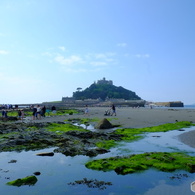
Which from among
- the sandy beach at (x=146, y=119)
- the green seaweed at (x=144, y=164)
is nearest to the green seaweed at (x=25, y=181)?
the green seaweed at (x=144, y=164)

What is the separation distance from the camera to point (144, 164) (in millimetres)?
10031

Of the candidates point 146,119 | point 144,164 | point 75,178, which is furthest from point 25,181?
point 146,119

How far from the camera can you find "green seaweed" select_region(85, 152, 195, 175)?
9445 millimetres

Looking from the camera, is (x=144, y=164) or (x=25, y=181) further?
(x=144, y=164)

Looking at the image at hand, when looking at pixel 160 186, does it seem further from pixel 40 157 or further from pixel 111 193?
pixel 40 157

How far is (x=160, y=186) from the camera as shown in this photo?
759cm

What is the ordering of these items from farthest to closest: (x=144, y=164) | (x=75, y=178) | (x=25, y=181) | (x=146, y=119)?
(x=146, y=119)
(x=144, y=164)
(x=75, y=178)
(x=25, y=181)

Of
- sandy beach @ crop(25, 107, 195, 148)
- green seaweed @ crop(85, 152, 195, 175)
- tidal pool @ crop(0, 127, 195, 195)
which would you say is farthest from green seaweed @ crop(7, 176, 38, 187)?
sandy beach @ crop(25, 107, 195, 148)

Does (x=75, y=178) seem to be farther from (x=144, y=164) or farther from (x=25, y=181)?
(x=144, y=164)

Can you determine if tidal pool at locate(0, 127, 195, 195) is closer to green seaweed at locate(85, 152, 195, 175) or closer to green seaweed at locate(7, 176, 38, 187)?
green seaweed at locate(7, 176, 38, 187)

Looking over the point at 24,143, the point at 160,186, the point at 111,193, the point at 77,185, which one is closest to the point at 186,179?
the point at 160,186

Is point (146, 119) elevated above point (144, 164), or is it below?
above

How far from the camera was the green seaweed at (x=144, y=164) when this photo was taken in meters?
9.45

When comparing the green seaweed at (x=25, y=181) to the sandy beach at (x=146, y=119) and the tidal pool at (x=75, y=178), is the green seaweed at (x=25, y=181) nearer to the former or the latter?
the tidal pool at (x=75, y=178)
